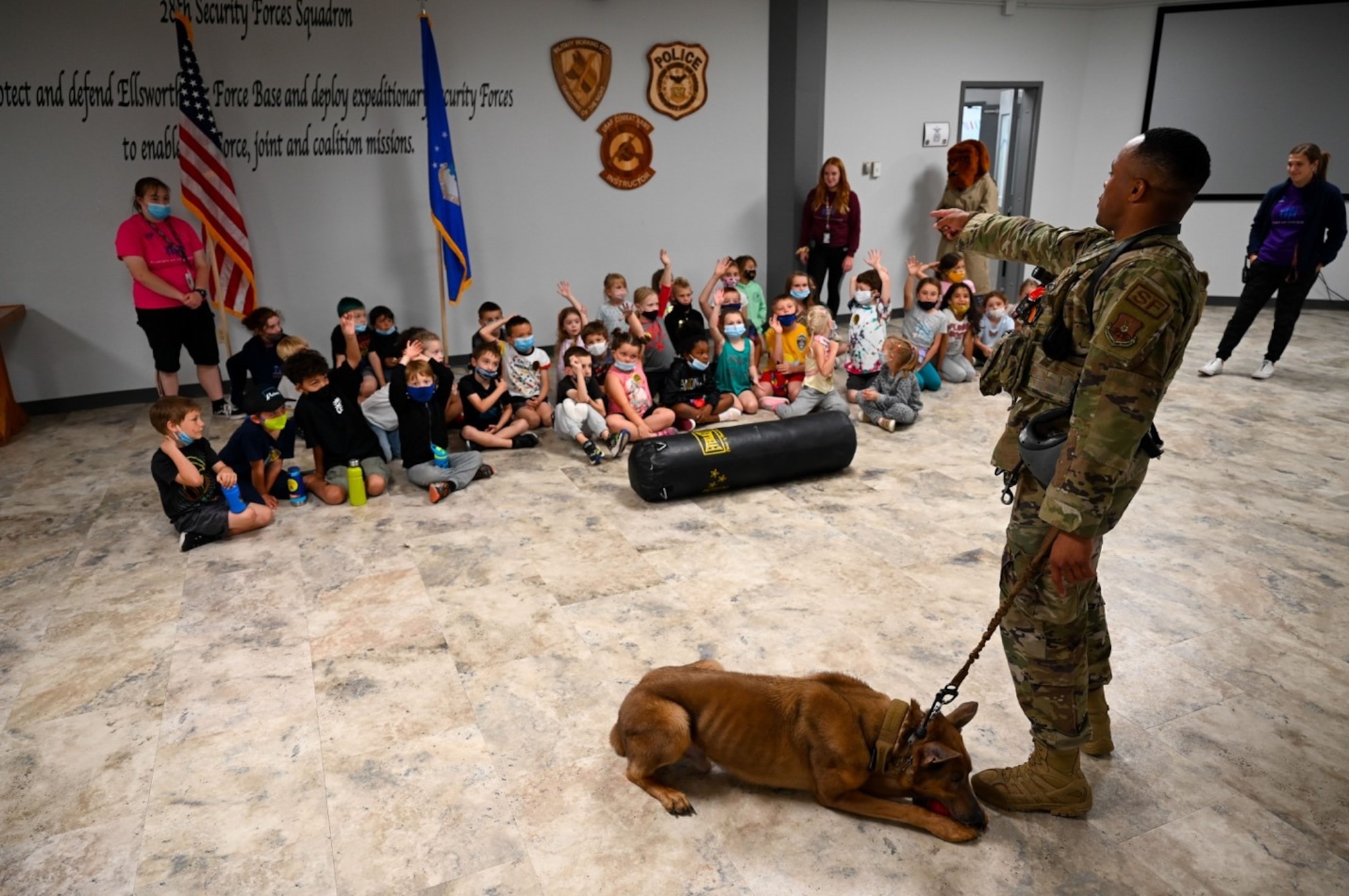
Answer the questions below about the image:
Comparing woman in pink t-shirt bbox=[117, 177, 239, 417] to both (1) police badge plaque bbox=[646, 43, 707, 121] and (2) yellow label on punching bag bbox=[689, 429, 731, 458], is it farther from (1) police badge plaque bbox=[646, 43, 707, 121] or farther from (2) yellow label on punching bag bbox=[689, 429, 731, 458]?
(1) police badge plaque bbox=[646, 43, 707, 121]

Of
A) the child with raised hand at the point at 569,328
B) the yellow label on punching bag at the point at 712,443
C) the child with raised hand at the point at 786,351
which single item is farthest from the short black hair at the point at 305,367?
the child with raised hand at the point at 786,351

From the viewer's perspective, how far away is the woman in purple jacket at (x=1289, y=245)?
6.38 meters

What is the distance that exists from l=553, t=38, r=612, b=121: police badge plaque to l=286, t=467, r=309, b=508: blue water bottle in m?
4.52

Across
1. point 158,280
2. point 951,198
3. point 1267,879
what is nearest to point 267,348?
point 158,280

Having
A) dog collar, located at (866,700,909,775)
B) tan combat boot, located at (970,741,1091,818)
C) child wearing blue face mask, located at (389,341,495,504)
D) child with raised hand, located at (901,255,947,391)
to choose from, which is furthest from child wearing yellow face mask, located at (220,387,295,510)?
child with raised hand, located at (901,255,947,391)

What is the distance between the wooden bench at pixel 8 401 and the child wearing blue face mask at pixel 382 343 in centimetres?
241

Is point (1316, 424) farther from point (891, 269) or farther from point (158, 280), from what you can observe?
point (158, 280)

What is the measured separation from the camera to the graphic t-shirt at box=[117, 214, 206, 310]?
19.8 ft

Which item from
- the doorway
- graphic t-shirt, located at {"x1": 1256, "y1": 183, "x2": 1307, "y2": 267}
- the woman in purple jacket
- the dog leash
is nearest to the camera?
the dog leash

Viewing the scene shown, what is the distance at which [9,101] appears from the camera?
246 inches

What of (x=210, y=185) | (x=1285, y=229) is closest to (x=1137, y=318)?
(x=1285, y=229)

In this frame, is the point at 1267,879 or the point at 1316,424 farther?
the point at 1316,424

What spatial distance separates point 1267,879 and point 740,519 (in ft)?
9.03

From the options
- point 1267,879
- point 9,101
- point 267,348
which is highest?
point 9,101
